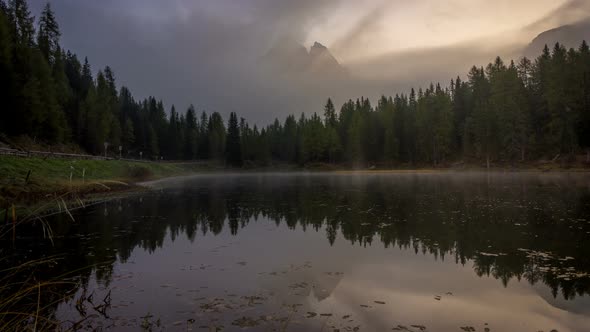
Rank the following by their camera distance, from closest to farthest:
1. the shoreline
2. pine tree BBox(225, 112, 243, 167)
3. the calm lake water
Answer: the shoreline → the calm lake water → pine tree BBox(225, 112, 243, 167)

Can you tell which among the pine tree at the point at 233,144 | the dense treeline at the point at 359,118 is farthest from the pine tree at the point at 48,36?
the pine tree at the point at 233,144

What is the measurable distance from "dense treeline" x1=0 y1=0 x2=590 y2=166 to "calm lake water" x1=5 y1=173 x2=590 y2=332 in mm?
49086

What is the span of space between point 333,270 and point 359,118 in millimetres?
107589

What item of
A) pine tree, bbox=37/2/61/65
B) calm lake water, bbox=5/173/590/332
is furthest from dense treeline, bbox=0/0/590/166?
calm lake water, bbox=5/173/590/332

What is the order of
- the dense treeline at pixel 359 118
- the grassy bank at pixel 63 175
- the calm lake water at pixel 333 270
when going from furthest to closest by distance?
the dense treeline at pixel 359 118
the grassy bank at pixel 63 175
the calm lake water at pixel 333 270

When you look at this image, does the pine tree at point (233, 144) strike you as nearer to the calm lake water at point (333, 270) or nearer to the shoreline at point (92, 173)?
the shoreline at point (92, 173)

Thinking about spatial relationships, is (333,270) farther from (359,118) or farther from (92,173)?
(359,118)

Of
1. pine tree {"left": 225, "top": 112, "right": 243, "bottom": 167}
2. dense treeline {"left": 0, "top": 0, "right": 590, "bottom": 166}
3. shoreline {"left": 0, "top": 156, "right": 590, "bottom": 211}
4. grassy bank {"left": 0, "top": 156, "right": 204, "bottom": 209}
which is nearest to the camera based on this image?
shoreline {"left": 0, "top": 156, "right": 590, "bottom": 211}

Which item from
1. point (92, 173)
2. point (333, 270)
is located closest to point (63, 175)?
point (92, 173)

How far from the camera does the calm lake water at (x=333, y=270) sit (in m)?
8.24

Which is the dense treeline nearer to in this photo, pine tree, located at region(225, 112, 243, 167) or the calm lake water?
pine tree, located at region(225, 112, 243, 167)

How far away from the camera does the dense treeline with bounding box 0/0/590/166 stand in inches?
2347

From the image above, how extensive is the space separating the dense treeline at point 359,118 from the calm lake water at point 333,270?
161 feet

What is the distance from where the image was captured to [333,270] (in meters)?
12.1
